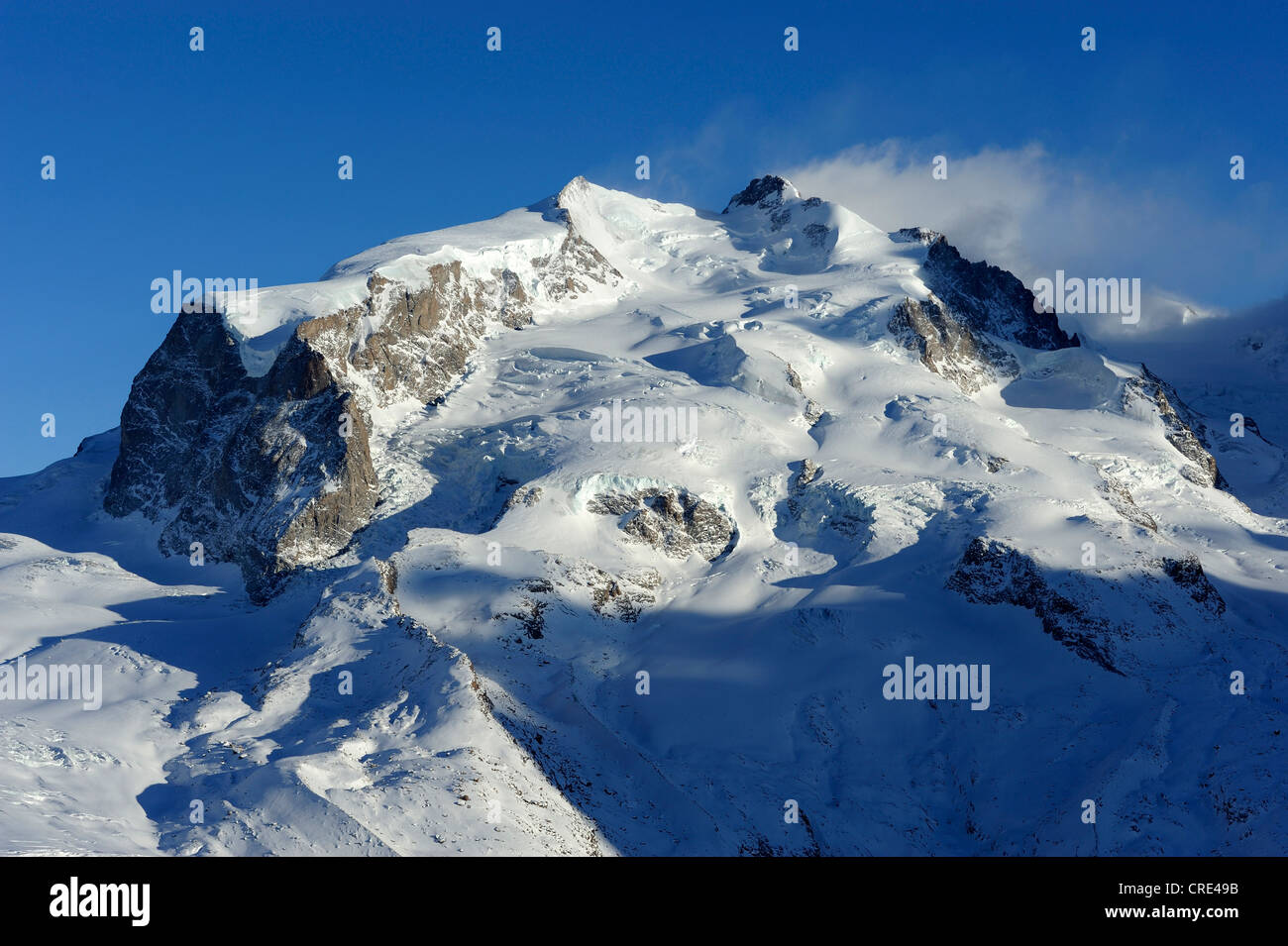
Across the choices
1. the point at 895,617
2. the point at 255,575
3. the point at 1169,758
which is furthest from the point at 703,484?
the point at 1169,758

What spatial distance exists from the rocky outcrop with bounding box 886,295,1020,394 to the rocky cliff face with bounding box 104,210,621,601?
198 ft

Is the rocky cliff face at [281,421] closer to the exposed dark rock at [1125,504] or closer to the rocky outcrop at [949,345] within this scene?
the rocky outcrop at [949,345]

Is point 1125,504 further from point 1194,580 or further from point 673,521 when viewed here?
point 673,521

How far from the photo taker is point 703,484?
137 m

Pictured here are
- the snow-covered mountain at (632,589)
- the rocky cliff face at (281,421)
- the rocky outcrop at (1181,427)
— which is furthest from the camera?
the rocky outcrop at (1181,427)

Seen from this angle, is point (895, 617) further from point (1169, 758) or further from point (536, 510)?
point (536, 510)

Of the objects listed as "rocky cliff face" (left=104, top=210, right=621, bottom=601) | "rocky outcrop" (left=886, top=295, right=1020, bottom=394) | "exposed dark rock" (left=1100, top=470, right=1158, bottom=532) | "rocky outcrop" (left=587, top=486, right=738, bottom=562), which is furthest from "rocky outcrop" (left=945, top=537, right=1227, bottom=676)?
"rocky cliff face" (left=104, top=210, right=621, bottom=601)

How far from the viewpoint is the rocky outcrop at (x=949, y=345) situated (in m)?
178

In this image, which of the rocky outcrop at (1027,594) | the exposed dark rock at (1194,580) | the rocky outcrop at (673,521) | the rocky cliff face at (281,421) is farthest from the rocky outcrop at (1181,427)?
the rocky cliff face at (281,421)

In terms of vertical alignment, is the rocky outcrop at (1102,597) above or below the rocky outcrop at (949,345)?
below

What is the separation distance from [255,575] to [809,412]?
6807 centimetres

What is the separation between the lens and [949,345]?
184 m

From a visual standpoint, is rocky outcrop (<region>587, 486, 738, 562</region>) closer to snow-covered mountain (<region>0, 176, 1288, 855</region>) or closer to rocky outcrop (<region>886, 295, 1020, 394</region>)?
snow-covered mountain (<region>0, 176, 1288, 855</region>)

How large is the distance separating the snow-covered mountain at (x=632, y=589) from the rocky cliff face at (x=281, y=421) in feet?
1.68
